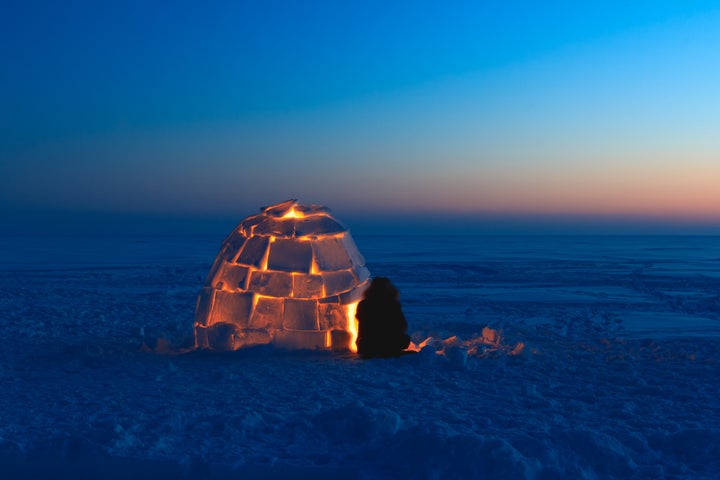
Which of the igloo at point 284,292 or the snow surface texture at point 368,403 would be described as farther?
the igloo at point 284,292

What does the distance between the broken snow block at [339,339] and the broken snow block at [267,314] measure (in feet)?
2.31

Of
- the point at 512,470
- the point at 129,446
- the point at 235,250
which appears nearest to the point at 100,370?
the point at 235,250

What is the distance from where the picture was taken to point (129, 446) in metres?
4.36

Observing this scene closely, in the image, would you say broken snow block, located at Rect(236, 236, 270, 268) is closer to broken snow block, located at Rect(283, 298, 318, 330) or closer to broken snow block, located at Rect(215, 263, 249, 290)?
broken snow block, located at Rect(215, 263, 249, 290)

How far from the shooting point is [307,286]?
7.65 m

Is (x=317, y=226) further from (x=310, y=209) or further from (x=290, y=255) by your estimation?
(x=290, y=255)

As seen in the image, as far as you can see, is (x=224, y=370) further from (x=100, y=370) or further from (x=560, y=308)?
(x=560, y=308)

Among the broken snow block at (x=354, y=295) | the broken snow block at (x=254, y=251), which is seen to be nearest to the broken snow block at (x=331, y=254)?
the broken snow block at (x=354, y=295)

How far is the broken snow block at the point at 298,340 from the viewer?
7.57 m

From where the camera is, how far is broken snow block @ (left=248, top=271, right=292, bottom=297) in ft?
24.9

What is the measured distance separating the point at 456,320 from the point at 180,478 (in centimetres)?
749

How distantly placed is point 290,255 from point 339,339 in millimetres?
1262

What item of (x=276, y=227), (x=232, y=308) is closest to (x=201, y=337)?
(x=232, y=308)

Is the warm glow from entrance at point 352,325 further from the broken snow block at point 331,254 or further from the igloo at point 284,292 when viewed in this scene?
the broken snow block at point 331,254
